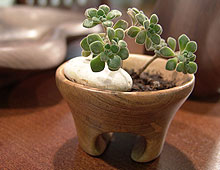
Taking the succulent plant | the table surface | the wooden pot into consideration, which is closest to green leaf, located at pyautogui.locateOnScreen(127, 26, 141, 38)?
the succulent plant

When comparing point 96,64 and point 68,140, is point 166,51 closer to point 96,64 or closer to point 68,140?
point 96,64

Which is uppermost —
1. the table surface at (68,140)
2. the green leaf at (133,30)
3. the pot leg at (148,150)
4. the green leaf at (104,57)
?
the green leaf at (133,30)

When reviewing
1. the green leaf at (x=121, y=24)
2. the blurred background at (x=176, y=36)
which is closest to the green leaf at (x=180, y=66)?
the green leaf at (x=121, y=24)

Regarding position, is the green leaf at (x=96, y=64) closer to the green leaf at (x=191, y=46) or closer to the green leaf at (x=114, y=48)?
the green leaf at (x=114, y=48)

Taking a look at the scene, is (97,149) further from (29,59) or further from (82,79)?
(29,59)

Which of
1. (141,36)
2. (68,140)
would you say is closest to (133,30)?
(141,36)

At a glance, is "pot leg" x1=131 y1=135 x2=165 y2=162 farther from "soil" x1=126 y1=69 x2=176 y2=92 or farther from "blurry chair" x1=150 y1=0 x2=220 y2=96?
"blurry chair" x1=150 y1=0 x2=220 y2=96
